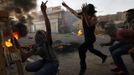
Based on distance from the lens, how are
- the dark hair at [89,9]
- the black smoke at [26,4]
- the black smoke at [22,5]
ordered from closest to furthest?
1. the dark hair at [89,9]
2. the black smoke at [22,5]
3. the black smoke at [26,4]

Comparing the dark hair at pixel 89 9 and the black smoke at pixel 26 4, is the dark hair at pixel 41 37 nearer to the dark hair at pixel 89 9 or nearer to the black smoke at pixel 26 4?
the dark hair at pixel 89 9

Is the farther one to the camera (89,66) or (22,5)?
(22,5)

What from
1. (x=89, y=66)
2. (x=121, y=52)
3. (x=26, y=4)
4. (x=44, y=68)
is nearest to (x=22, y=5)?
(x=26, y=4)

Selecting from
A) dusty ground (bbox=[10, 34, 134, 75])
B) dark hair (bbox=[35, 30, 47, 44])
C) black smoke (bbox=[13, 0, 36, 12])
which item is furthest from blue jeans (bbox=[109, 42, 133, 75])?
black smoke (bbox=[13, 0, 36, 12])

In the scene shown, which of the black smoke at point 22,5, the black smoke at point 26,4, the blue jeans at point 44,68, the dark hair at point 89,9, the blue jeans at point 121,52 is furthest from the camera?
the black smoke at point 26,4

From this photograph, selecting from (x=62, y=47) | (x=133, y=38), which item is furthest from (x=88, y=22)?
(x=62, y=47)

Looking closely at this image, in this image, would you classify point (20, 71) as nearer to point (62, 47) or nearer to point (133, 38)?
point (133, 38)

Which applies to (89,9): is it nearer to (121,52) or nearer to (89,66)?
(121,52)

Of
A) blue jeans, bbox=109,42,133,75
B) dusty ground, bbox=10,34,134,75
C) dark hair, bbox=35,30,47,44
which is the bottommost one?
dusty ground, bbox=10,34,134,75

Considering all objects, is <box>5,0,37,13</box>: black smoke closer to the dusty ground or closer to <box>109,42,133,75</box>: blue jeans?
the dusty ground

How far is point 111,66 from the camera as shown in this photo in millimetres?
9367

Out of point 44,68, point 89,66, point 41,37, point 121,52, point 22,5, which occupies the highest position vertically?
point 22,5

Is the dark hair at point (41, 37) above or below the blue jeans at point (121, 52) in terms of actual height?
above

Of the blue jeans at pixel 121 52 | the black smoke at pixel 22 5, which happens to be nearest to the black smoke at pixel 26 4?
the black smoke at pixel 22 5
